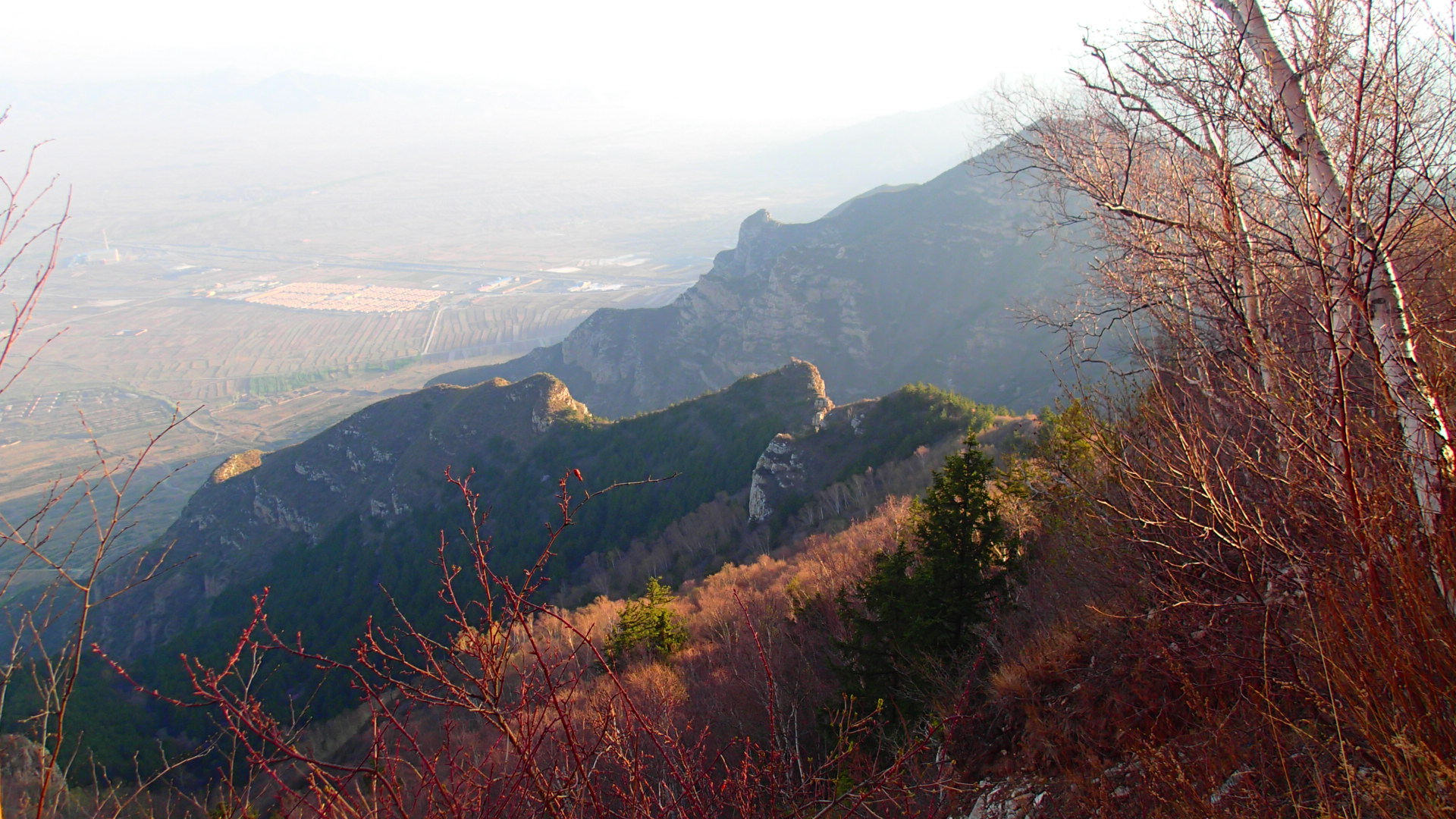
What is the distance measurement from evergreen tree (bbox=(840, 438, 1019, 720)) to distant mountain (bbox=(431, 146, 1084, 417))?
62.1 meters

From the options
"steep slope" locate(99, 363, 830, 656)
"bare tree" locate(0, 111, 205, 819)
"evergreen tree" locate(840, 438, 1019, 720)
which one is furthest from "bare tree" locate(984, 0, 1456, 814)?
"steep slope" locate(99, 363, 830, 656)

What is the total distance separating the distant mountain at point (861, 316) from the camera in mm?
→ 76188

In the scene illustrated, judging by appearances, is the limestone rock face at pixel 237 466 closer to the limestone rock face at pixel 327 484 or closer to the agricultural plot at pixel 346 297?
the limestone rock face at pixel 327 484

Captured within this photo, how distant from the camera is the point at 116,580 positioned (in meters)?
45.7

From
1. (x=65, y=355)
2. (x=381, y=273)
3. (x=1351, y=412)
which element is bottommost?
(x=1351, y=412)

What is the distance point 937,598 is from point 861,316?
3129 inches

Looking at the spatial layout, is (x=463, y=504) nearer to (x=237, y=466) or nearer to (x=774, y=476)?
(x=237, y=466)

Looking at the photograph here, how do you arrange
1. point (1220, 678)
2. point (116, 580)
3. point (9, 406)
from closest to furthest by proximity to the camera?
point (1220, 678) < point (116, 580) < point (9, 406)

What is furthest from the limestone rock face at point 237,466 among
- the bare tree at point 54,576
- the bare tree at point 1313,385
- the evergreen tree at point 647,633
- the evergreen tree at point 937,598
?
the bare tree at point 1313,385

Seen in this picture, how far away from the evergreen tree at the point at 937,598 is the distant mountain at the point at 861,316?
62.1 m

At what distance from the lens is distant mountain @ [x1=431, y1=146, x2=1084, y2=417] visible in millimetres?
76188

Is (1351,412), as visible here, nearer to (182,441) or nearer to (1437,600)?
(1437,600)

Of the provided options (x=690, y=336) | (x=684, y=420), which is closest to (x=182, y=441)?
(x=690, y=336)

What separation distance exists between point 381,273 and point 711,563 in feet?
630
